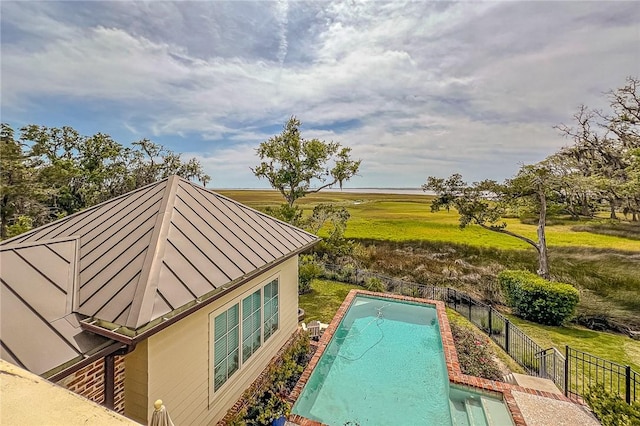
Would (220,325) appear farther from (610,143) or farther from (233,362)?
(610,143)

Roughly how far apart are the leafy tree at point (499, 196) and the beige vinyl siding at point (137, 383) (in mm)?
16654

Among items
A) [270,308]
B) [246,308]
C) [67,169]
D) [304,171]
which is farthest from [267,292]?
[67,169]

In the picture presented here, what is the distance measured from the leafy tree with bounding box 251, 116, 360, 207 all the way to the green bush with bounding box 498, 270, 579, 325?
35.6 ft

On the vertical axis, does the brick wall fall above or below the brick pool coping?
above

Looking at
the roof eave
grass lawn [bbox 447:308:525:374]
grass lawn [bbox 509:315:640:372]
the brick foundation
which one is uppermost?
the roof eave

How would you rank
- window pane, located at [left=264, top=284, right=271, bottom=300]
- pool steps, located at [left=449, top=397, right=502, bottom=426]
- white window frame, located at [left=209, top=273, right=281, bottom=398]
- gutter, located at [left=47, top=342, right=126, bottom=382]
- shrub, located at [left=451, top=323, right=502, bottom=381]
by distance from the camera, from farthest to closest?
1. shrub, located at [left=451, top=323, right=502, bottom=381]
2. window pane, located at [left=264, top=284, right=271, bottom=300]
3. pool steps, located at [left=449, top=397, right=502, bottom=426]
4. white window frame, located at [left=209, top=273, right=281, bottom=398]
5. gutter, located at [left=47, top=342, right=126, bottom=382]

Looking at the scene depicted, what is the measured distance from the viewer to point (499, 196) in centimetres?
1645

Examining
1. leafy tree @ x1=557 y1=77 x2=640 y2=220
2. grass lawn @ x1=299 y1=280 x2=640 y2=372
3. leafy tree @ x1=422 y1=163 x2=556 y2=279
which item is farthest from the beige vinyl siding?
leafy tree @ x1=557 y1=77 x2=640 y2=220

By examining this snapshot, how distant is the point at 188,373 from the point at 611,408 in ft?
28.4

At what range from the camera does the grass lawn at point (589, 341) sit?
1047 cm

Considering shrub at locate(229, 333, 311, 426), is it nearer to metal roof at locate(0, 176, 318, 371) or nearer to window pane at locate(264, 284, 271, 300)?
window pane at locate(264, 284, 271, 300)

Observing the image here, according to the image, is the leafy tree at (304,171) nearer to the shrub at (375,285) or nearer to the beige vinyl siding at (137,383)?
the shrub at (375,285)

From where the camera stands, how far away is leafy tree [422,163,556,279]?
15.5m

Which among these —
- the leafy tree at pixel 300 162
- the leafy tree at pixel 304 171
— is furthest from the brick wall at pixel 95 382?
the leafy tree at pixel 300 162
